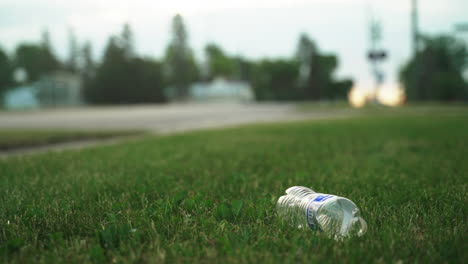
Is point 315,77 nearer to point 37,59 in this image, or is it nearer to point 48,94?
point 48,94

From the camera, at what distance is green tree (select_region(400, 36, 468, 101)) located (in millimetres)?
62781

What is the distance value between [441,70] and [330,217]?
258 feet

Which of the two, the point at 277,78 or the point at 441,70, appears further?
the point at 277,78

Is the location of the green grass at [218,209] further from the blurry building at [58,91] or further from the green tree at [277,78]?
the green tree at [277,78]

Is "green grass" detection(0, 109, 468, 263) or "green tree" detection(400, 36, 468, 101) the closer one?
"green grass" detection(0, 109, 468, 263)

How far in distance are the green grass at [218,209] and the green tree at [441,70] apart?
2255 inches

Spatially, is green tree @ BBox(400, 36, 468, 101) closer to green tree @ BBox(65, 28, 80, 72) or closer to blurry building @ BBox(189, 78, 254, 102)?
blurry building @ BBox(189, 78, 254, 102)

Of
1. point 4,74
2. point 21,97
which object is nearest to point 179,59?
point 21,97

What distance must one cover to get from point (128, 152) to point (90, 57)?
9219 cm

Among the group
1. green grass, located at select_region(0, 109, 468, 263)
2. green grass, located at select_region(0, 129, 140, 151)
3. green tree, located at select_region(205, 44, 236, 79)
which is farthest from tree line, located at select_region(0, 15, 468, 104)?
green grass, located at select_region(0, 109, 468, 263)

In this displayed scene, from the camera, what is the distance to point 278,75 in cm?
8981

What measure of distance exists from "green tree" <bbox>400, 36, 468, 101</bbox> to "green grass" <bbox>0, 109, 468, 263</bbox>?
57270mm

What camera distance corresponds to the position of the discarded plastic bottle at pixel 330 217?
2.18 metres

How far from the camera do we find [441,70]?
7244 centimetres
